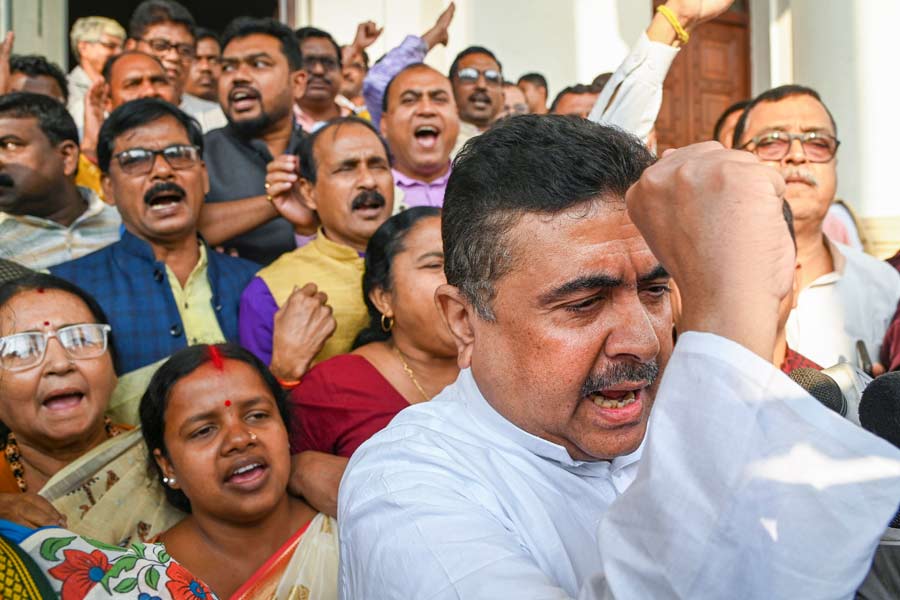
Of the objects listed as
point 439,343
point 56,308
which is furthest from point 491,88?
point 56,308

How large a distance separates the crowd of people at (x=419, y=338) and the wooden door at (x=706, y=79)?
4.39 m

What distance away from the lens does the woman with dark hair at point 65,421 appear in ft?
9.26

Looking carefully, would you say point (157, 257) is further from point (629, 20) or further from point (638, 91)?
point (629, 20)

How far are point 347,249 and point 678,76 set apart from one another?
24.8ft

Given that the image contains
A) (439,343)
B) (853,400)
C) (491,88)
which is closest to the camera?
(853,400)

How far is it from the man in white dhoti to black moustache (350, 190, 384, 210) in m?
2.24

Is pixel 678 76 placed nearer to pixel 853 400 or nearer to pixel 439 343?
pixel 439 343

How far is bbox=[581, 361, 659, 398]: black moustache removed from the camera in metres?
1.41

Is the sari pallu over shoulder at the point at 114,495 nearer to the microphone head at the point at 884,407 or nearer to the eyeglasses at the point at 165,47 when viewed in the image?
the microphone head at the point at 884,407

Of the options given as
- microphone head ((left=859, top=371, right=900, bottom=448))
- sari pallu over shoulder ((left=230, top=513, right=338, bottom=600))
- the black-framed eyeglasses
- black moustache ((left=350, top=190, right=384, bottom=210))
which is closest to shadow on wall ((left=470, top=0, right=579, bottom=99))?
the black-framed eyeglasses

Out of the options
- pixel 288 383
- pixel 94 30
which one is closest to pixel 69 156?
pixel 288 383

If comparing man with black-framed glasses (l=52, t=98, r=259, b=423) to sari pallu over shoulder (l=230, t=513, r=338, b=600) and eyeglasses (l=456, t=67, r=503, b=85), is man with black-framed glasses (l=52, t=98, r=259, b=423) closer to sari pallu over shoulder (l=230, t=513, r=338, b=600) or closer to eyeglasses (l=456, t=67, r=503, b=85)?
sari pallu over shoulder (l=230, t=513, r=338, b=600)

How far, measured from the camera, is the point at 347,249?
3783 mm

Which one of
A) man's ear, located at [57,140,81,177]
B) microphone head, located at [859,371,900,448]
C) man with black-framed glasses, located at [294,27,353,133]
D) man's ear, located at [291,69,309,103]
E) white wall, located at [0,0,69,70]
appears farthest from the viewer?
white wall, located at [0,0,69,70]
